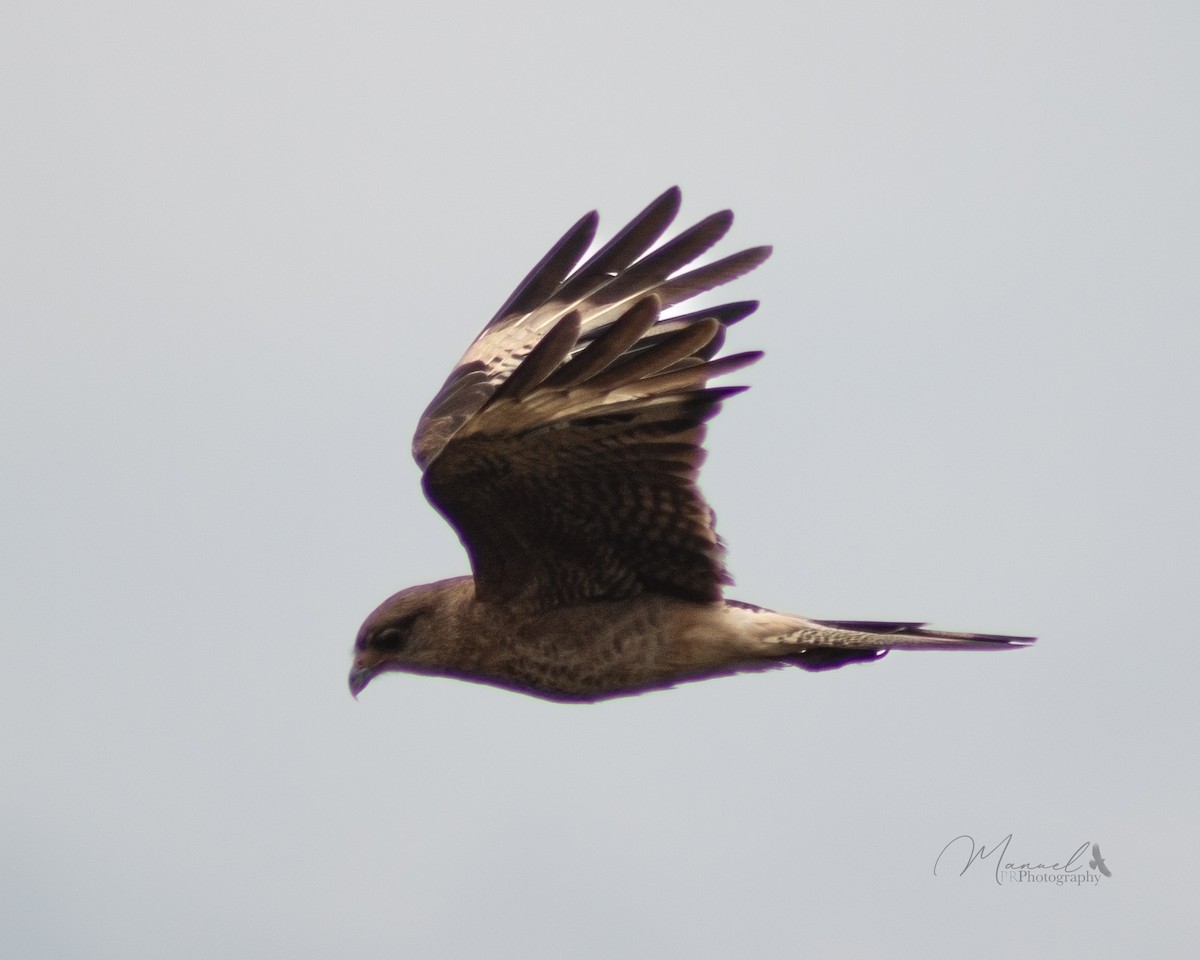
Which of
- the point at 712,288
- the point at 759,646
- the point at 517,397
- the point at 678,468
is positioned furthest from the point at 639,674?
the point at 712,288

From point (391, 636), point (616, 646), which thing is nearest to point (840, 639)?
A: point (616, 646)

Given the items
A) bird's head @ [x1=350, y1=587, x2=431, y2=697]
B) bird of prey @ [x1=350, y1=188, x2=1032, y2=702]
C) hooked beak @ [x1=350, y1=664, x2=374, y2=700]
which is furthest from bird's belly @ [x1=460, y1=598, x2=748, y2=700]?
hooked beak @ [x1=350, y1=664, x2=374, y2=700]

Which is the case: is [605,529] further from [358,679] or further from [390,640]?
[358,679]

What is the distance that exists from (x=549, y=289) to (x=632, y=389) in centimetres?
288

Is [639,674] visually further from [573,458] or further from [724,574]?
[573,458]

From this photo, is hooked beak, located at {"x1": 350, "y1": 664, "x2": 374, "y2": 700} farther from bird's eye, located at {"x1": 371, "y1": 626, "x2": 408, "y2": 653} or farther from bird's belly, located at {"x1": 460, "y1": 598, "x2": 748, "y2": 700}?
bird's belly, located at {"x1": 460, "y1": 598, "x2": 748, "y2": 700}

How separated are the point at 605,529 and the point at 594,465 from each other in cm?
46

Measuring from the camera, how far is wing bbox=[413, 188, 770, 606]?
6.47 m

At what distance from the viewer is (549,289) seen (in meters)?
9.39

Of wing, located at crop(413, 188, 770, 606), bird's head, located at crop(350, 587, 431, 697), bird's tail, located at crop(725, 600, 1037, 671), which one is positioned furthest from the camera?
bird's head, located at crop(350, 587, 431, 697)

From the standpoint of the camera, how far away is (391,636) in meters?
7.94

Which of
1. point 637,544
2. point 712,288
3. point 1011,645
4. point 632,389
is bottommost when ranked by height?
point 1011,645

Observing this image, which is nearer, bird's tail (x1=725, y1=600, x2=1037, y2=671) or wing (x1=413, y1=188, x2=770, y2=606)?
wing (x1=413, y1=188, x2=770, y2=606)

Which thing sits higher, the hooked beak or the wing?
the wing
